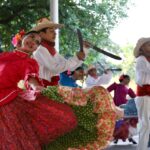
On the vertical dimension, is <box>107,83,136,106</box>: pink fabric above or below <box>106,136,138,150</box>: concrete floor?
above

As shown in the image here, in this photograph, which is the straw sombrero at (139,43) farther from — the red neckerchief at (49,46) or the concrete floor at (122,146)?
the concrete floor at (122,146)

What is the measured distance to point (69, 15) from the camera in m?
7.68

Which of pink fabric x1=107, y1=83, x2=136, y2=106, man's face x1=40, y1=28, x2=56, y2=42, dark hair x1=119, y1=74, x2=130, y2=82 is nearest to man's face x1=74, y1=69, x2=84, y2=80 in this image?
pink fabric x1=107, y1=83, x2=136, y2=106

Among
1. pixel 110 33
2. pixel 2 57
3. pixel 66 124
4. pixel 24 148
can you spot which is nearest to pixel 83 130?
pixel 66 124

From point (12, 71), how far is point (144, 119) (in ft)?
6.82

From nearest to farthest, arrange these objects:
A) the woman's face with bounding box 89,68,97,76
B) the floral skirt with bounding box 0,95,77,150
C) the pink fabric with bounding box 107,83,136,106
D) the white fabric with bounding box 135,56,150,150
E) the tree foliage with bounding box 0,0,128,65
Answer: the floral skirt with bounding box 0,95,77,150
the white fabric with bounding box 135,56,150,150
the woman's face with bounding box 89,68,97,76
the pink fabric with bounding box 107,83,136,106
the tree foliage with bounding box 0,0,128,65

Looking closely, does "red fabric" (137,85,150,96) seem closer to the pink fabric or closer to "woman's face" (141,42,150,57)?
"woman's face" (141,42,150,57)

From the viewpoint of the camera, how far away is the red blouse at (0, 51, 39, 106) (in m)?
3.10

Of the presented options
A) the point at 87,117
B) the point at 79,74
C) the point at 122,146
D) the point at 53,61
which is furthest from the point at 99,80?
the point at 87,117

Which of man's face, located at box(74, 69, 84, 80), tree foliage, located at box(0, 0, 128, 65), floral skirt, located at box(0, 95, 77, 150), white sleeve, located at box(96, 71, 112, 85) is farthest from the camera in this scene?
tree foliage, located at box(0, 0, 128, 65)

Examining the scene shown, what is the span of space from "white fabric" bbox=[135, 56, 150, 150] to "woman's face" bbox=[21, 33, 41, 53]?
167 centimetres

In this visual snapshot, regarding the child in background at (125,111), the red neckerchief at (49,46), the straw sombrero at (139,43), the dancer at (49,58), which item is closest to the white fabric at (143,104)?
the straw sombrero at (139,43)

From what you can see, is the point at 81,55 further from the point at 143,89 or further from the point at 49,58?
the point at 143,89

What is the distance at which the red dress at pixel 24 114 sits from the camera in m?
3.09
